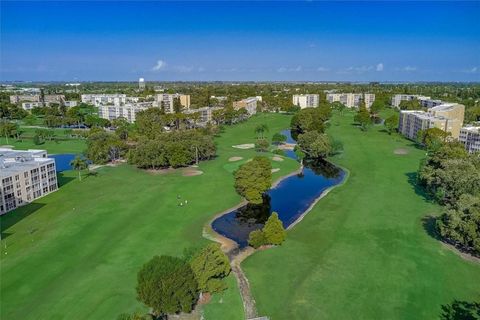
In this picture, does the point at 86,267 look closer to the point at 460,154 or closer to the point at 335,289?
the point at 335,289

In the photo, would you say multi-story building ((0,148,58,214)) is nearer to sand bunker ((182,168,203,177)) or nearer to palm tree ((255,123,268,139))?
sand bunker ((182,168,203,177))

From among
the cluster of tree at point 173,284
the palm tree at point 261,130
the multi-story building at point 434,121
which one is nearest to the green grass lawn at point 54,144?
the palm tree at point 261,130

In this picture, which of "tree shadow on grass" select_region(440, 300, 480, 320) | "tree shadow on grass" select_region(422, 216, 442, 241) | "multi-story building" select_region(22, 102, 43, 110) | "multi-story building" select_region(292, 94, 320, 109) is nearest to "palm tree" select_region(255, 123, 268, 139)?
"tree shadow on grass" select_region(422, 216, 442, 241)

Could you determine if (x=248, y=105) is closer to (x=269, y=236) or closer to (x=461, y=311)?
(x=269, y=236)

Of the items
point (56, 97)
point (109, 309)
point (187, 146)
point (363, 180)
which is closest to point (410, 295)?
point (109, 309)

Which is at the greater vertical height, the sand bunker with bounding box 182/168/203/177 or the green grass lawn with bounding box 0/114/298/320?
the sand bunker with bounding box 182/168/203/177

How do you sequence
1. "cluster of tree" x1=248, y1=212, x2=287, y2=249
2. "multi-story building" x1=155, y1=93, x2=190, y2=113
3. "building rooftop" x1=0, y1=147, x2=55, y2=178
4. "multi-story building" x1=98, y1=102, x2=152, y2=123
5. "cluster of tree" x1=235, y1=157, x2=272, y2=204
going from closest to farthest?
"cluster of tree" x1=248, y1=212, x2=287, y2=249 < "building rooftop" x1=0, y1=147, x2=55, y2=178 < "cluster of tree" x1=235, y1=157, x2=272, y2=204 < "multi-story building" x1=98, y1=102, x2=152, y2=123 < "multi-story building" x1=155, y1=93, x2=190, y2=113

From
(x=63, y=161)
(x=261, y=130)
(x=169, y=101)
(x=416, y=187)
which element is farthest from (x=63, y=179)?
(x=169, y=101)
